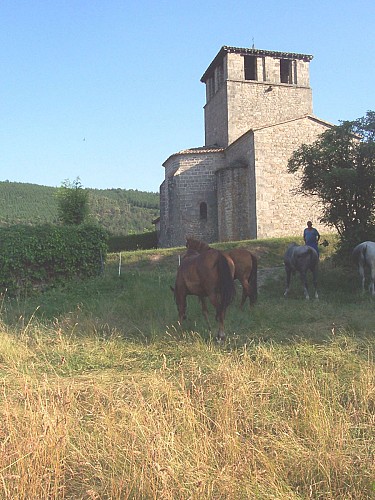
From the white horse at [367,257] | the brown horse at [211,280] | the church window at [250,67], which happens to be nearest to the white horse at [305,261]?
the white horse at [367,257]

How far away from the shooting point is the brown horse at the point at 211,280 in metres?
6.08

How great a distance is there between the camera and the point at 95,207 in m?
89.9

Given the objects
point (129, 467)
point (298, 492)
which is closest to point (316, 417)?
point (298, 492)

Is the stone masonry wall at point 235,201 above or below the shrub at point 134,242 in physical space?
above

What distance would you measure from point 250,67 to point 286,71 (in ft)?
9.26

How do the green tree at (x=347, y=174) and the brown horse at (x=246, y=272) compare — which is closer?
the brown horse at (x=246, y=272)

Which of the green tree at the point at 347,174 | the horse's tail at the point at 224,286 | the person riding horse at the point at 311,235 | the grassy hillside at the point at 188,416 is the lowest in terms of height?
the grassy hillside at the point at 188,416

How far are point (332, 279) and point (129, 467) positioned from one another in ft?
35.0

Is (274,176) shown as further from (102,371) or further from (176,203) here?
(102,371)

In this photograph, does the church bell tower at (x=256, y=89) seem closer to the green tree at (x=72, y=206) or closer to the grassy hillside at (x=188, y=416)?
the green tree at (x=72, y=206)

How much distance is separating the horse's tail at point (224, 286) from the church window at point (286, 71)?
29430 millimetres

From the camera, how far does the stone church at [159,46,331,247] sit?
2428cm

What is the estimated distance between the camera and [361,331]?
6305mm

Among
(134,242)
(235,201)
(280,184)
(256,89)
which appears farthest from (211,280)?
(256,89)
